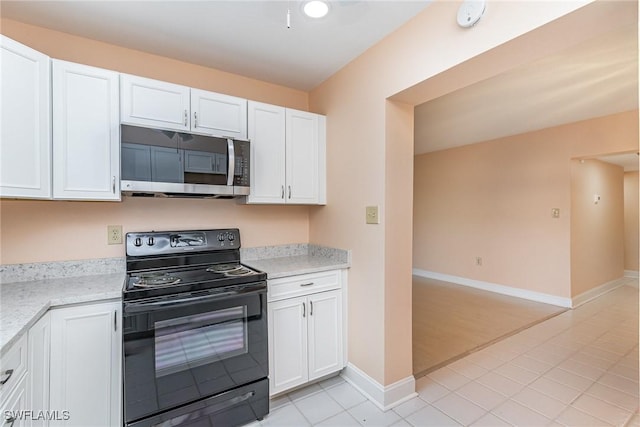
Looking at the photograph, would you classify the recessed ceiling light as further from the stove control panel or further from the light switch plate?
the stove control panel

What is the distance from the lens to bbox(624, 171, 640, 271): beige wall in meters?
5.52

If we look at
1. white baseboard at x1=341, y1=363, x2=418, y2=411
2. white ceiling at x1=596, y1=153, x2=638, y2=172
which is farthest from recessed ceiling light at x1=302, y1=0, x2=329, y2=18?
white ceiling at x1=596, y1=153, x2=638, y2=172

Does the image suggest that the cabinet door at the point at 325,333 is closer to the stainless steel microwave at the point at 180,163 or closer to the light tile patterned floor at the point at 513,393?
the light tile patterned floor at the point at 513,393

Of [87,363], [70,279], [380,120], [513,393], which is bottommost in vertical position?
[513,393]

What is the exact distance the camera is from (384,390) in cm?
196

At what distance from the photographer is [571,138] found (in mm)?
3822

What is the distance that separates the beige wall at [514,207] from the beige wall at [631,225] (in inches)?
32.5

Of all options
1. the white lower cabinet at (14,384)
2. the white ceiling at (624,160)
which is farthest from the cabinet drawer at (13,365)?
the white ceiling at (624,160)

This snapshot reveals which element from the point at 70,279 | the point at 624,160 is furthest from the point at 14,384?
the point at 624,160

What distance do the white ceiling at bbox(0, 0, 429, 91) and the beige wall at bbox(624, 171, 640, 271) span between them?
6.56 meters

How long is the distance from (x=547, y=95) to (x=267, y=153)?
279cm

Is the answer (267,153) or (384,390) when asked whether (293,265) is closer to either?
(267,153)

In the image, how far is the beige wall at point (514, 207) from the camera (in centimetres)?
385

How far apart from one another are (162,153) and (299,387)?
1.84 metres
